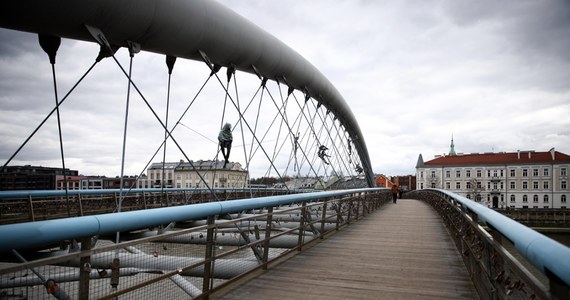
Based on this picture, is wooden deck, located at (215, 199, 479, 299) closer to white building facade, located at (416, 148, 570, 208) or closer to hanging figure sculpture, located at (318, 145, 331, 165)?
hanging figure sculpture, located at (318, 145, 331, 165)

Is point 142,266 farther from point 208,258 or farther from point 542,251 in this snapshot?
point 542,251

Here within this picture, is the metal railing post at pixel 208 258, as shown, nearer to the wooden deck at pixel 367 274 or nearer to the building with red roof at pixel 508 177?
the wooden deck at pixel 367 274

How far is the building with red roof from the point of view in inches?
2810

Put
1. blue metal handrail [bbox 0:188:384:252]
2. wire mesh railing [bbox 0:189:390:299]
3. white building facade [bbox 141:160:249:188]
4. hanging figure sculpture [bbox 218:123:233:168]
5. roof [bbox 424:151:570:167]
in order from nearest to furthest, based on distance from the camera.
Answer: blue metal handrail [bbox 0:188:384:252], wire mesh railing [bbox 0:189:390:299], hanging figure sculpture [bbox 218:123:233:168], white building facade [bbox 141:160:249:188], roof [bbox 424:151:570:167]

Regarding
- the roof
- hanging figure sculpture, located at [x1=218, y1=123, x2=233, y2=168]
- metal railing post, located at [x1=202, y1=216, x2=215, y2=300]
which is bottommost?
metal railing post, located at [x1=202, y1=216, x2=215, y2=300]

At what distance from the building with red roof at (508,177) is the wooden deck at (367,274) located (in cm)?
7371

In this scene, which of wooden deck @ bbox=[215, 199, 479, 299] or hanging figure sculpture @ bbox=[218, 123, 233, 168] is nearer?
wooden deck @ bbox=[215, 199, 479, 299]

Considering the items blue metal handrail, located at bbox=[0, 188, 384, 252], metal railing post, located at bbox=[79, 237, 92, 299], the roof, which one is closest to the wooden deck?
blue metal handrail, located at bbox=[0, 188, 384, 252]

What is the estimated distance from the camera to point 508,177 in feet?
248

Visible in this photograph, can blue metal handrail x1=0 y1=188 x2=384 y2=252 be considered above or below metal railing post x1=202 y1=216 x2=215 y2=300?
above

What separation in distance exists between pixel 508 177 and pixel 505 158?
155 inches

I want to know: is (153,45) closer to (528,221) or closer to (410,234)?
(410,234)

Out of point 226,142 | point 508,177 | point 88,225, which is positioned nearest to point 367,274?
point 88,225

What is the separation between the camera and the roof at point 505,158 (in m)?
73.6
